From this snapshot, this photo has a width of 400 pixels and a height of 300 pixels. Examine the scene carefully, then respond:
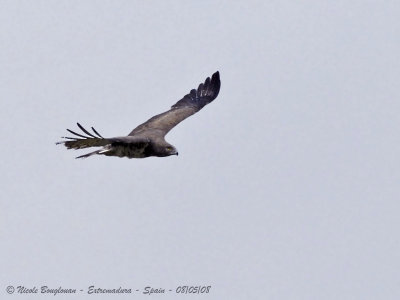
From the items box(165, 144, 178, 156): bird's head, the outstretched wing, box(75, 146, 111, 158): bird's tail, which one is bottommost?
box(165, 144, 178, 156): bird's head

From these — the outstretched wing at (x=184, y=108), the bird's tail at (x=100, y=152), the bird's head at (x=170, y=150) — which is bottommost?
the bird's head at (x=170, y=150)

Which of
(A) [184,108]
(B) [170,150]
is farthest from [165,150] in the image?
(A) [184,108]

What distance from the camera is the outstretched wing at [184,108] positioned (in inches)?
1220

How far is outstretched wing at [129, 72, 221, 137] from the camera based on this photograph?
31.0 metres

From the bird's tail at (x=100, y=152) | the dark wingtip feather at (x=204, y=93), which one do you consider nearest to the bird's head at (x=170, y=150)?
the bird's tail at (x=100, y=152)

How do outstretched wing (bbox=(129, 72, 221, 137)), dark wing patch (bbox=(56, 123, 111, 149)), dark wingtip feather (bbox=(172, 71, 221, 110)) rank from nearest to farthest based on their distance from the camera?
dark wing patch (bbox=(56, 123, 111, 149)) → outstretched wing (bbox=(129, 72, 221, 137)) → dark wingtip feather (bbox=(172, 71, 221, 110))

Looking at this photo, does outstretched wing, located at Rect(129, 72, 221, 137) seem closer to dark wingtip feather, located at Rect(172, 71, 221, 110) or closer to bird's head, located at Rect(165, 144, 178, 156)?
dark wingtip feather, located at Rect(172, 71, 221, 110)

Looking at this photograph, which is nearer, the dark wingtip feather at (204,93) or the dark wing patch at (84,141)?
the dark wing patch at (84,141)

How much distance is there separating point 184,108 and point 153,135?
3456 millimetres

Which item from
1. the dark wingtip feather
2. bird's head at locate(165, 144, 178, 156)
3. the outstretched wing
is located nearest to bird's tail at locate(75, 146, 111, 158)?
bird's head at locate(165, 144, 178, 156)

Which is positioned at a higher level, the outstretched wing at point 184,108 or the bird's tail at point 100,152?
the outstretched wing at point 184,108

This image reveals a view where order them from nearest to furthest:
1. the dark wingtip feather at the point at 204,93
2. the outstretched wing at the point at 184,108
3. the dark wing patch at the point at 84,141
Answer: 1. the dark wing patch at the point at 84,141
2. the outstretched wing at the point at 184,108
3. the dark wingtip feather at the point at 204,93

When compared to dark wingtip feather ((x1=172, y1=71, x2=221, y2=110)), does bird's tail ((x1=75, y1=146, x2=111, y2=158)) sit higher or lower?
lower

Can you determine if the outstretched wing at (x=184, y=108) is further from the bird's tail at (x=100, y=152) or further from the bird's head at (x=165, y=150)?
the bird's tail at (x=100, y=152)
